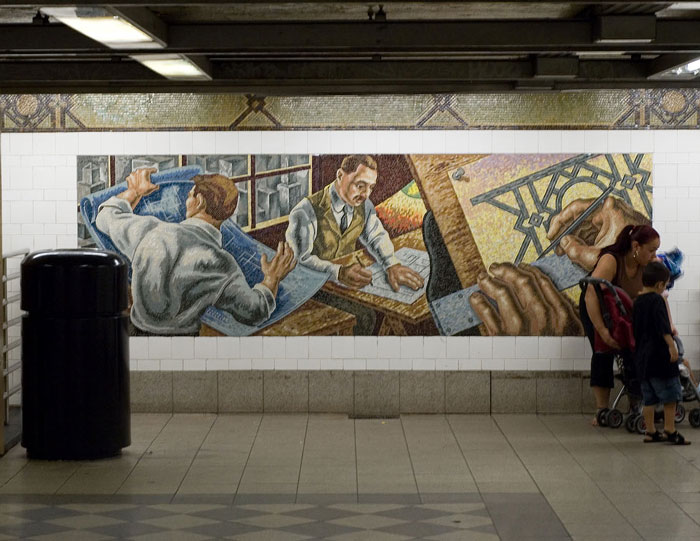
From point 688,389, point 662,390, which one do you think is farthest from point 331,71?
point 688,389

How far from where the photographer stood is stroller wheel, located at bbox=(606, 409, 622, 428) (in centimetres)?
1038

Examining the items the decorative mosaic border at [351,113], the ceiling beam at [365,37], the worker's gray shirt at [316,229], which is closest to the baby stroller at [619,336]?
the decorative mosaic border at [351,113]

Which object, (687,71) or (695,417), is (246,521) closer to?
(687,71)

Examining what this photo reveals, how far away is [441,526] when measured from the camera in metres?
7.05

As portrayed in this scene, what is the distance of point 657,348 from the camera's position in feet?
31.0

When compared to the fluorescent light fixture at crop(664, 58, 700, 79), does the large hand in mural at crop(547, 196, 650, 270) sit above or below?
below

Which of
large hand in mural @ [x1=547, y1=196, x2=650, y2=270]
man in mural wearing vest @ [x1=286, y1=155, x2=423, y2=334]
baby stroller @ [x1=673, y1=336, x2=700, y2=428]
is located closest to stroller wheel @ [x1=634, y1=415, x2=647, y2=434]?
baby stroller @ [x1=673, y1=336, x2=700, y2=428]

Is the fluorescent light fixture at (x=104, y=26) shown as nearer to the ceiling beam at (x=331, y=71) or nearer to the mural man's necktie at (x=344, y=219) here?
the ceiling beam at (x=331, y=71)

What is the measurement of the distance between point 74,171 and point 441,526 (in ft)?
18.6

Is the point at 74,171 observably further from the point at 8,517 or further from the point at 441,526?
the point at 441,526

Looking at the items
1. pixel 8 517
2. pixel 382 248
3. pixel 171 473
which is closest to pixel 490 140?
pixel 382 248

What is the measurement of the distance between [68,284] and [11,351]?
245 cm

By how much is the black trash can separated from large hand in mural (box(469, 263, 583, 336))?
368 cm

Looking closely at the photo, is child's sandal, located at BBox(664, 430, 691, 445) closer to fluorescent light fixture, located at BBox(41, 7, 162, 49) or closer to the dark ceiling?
the dark ceiling
